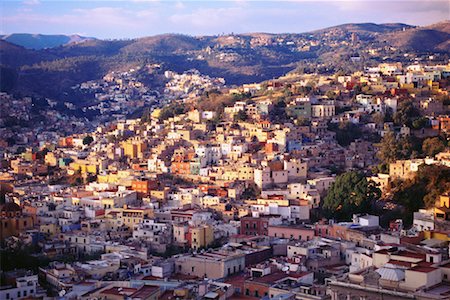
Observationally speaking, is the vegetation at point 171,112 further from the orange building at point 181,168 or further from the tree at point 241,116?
the orange building at point 181,168

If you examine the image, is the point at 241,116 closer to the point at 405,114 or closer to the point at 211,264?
the point at 405,114

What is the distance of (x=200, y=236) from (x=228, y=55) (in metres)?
48.4

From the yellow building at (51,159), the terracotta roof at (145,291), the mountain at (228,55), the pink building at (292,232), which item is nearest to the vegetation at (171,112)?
the yellow building at (51,159)

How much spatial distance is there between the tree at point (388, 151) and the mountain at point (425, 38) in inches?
1194

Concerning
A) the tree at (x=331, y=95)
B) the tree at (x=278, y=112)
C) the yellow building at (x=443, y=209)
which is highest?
the tree at (x=331, y=95)

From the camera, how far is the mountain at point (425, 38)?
52.1 meters

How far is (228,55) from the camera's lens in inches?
2472

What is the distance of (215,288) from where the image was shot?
11.9 meters

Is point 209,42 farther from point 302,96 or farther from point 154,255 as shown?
point 154,255

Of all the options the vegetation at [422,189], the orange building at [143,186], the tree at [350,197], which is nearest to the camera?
the vegetation at [422,189]

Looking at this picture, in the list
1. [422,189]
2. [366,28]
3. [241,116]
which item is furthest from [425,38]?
[422,189]

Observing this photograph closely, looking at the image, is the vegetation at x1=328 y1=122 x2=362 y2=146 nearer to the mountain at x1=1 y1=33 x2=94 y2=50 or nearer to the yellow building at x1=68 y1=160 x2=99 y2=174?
the yellow building at x1=68 y1=160 x2=99 y2=174

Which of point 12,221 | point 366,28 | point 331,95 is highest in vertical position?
point 366,28

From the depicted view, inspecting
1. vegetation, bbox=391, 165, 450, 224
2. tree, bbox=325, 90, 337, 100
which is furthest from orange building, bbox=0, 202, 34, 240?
tree, bbox=325, 90, 337, 100
